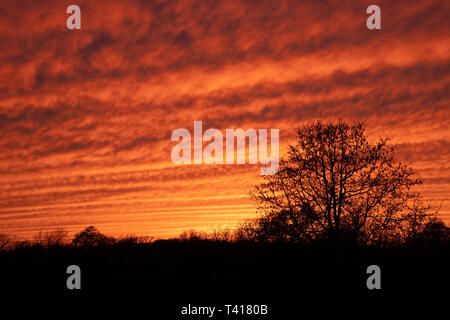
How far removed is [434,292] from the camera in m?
14.9

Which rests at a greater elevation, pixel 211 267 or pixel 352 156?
pixel 352 156

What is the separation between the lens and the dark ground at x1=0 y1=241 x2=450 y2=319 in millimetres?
13906

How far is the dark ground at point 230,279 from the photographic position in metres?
13.9

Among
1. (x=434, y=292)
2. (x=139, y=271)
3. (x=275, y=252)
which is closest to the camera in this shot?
(x=434, y=292)

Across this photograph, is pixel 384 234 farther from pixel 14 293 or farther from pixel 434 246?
pixel 14 293

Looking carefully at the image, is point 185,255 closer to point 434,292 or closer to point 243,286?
point 243,286

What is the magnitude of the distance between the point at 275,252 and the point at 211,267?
498 cm

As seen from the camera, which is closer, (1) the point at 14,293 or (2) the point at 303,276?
(1) the point at 14,293

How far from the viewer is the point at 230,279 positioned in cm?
1585

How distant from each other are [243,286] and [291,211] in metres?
10.1

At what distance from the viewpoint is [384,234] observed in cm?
2389

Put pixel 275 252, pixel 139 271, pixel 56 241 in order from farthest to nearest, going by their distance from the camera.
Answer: pixel 56 241
pixel 275 252
pixel 139 271
